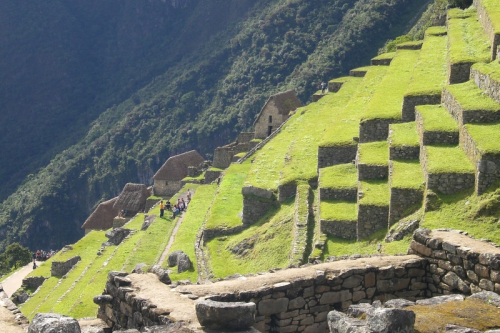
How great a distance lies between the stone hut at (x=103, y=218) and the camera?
168 ft

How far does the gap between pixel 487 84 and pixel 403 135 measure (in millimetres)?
2664

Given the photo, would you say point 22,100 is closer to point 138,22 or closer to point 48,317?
point 138,22

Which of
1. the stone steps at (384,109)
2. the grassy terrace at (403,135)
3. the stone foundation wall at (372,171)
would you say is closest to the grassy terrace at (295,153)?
the stone steps at (384,109)

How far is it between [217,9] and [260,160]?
385 ft

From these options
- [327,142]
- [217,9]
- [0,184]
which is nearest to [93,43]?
[217,9]

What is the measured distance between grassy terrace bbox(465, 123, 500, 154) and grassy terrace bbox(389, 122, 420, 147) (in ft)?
7.80

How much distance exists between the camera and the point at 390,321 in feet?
23.0

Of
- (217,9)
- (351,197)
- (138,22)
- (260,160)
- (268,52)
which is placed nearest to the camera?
(351,197)

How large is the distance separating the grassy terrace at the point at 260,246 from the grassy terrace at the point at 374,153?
308 centimetres

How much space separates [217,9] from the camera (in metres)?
145

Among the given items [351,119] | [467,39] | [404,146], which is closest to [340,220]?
[404,146]

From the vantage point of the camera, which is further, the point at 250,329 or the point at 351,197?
the point at 351,197

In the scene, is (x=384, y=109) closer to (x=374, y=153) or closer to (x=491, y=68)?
(x=374, y=153)

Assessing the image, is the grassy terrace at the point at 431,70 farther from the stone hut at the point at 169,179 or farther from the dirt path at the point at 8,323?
the stone hut at the point at 169,179
